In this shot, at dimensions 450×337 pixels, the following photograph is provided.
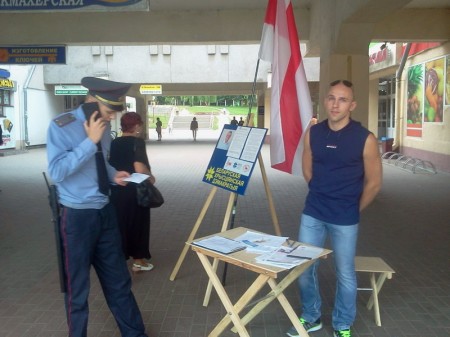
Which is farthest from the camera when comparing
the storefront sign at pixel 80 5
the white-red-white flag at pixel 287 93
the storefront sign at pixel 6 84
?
the storefront sign at pixel 6 84

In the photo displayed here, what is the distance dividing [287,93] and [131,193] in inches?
75.6

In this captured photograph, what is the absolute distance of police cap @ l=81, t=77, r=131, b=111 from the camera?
3177 mm

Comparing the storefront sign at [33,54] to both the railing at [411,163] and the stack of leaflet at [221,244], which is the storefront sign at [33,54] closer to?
the stack of leaflet at [221,244]

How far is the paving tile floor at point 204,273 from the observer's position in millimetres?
4062

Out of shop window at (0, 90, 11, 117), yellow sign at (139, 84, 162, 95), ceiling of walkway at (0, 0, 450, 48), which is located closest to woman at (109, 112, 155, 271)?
ceiling of walkway at (0, 0, 450, 48)

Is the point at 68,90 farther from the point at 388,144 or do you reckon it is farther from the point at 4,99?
the point at 388,144

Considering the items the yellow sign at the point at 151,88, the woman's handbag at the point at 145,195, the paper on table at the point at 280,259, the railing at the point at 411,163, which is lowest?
the railing at the point at 411,163

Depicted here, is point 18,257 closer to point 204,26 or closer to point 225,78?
point 204,26

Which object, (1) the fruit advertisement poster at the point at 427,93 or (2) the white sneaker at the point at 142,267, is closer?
(2) the white sneaker at the point at 142,267

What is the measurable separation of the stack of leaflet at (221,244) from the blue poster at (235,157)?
0.93 m

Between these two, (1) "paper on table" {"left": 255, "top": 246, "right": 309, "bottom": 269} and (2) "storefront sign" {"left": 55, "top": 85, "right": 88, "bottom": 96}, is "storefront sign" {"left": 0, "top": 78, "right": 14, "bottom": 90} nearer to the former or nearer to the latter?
(2) "storefront sign" {"left": 55, "top": 85, "right": 88, "bottom": 96}

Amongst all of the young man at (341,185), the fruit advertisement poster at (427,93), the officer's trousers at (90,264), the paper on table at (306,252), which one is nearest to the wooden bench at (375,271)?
the young man at (341,185)

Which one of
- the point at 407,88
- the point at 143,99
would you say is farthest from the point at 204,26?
the point at 143,99

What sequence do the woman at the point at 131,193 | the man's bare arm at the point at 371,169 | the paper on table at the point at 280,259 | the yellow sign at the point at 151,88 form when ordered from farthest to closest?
1. the yellow sign at the point at 151,88
2. the woman at the point at 131,193
3. the man's bare arm at the point at 371,169
4. the paper on table at the point at 280,259
